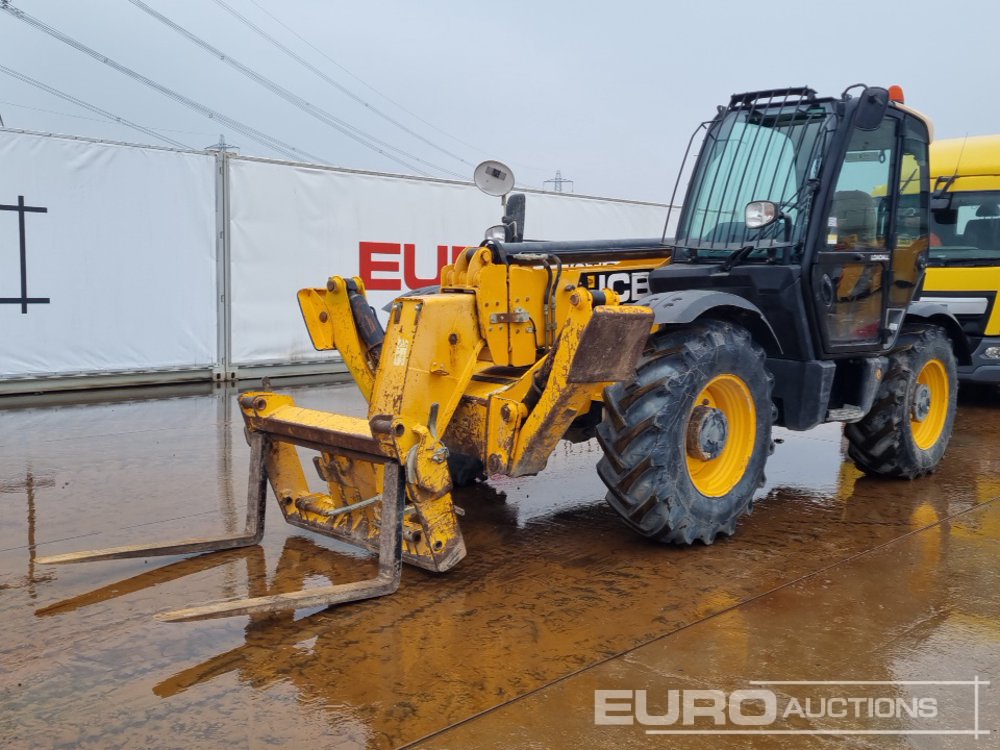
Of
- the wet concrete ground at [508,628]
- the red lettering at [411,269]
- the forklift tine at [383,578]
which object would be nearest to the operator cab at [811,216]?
the wet concrete ground at [508,628]

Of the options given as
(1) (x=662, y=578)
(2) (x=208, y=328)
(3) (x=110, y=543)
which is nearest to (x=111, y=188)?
(2) (x=208, y=328)

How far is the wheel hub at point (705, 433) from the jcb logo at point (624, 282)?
3.83ft

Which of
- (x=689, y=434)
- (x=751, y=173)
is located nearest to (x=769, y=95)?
(x=751, y=173)

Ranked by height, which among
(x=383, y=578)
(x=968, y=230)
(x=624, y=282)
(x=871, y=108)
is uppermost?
(x=871, y=108)

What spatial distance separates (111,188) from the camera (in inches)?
405

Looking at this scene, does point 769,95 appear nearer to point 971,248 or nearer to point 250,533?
point 250,533

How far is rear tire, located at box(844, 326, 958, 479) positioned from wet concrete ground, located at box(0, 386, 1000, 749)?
0.32 meters

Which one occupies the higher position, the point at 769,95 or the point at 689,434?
the point at 769,95

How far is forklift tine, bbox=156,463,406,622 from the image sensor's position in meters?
3.65

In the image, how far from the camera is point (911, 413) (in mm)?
6402

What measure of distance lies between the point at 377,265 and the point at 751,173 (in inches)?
296

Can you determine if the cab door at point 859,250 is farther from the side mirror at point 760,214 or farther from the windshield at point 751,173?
the side mirror at point 760,214

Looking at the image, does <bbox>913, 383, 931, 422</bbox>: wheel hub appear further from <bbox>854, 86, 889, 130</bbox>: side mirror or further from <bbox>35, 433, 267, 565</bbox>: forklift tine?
<bbox>35, 433, 267, 565</bbox>: forklift tine

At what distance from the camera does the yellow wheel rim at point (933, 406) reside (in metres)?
6.69
